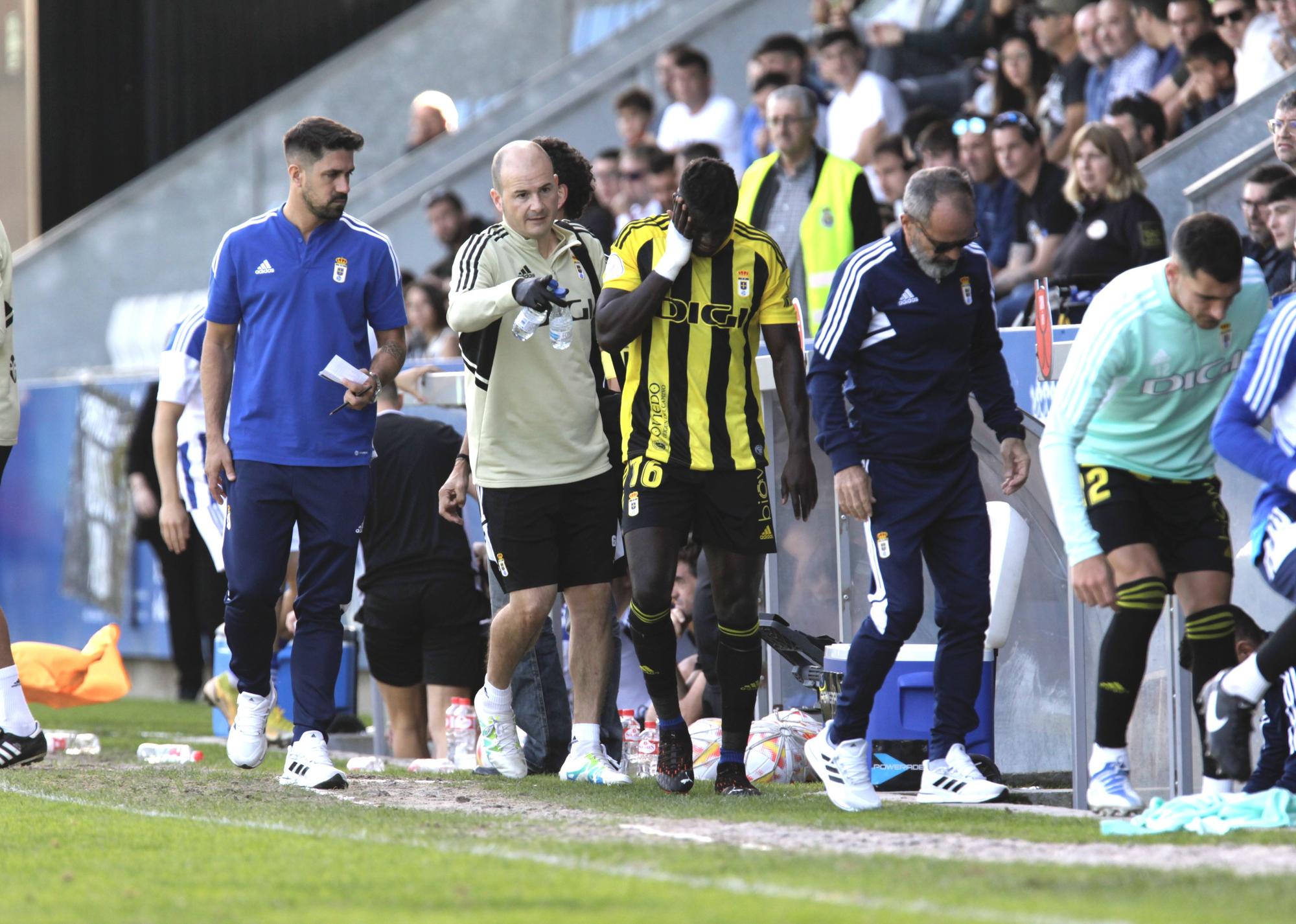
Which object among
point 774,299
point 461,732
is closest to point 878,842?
point 774,299

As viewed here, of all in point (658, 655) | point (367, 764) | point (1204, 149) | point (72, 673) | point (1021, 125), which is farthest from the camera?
point (1021, 125)

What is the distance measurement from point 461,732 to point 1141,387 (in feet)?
12.8

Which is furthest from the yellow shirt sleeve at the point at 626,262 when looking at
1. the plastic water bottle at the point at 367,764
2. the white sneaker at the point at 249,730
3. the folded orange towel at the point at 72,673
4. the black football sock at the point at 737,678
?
the folded orange towel at the point at 72,673

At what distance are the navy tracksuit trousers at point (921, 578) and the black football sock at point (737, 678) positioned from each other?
0.47 meters

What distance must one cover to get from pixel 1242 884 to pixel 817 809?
6.52ft

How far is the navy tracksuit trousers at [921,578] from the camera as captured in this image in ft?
20.9

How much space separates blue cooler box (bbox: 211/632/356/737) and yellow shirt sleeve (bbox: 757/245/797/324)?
4542 millimetres

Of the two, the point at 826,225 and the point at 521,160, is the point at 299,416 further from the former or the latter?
the point at 826,225

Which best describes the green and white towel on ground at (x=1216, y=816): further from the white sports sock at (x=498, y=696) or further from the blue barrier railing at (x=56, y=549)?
the blue barrier railing at (x=56, y=549)

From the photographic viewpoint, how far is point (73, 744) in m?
9.76

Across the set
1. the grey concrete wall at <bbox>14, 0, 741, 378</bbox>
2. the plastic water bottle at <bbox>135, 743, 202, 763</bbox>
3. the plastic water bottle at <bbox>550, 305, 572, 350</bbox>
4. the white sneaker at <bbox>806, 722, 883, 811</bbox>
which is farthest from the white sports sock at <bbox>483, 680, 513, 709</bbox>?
the grey concrete wall at <bbox>14, 0, 741, 378</bbox>

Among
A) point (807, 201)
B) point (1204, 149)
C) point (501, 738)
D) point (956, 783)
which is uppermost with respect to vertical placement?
point (1204, 149)

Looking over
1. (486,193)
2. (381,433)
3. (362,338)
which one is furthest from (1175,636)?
(486,193)

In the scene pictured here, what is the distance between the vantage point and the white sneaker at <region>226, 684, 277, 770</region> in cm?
718
